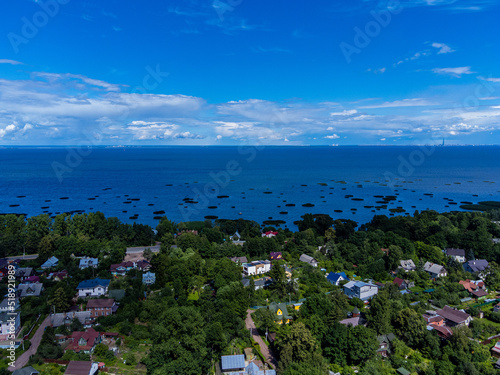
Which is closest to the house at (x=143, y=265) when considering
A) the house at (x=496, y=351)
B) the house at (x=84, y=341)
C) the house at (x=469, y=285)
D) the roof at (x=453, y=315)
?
the house at (x=84, y=341)

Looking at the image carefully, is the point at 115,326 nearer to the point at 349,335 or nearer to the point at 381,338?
the point at 349,335

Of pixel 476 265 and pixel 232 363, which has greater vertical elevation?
pixel 476 265

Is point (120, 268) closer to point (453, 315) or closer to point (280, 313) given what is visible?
point (280, 313)

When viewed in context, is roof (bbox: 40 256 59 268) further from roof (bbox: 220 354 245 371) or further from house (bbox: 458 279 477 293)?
house (bbox: 458 279 477 293)

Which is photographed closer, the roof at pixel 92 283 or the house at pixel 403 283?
the roof at pixel 92 283

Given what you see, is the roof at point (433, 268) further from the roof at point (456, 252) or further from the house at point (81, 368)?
the house at point (81, 368)

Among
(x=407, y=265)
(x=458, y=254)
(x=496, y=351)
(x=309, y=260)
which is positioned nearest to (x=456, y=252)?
(x=458, y=254)

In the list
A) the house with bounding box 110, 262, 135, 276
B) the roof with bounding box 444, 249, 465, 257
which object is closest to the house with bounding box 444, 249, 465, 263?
the roof with bounding box 444, 249, 465, 257
